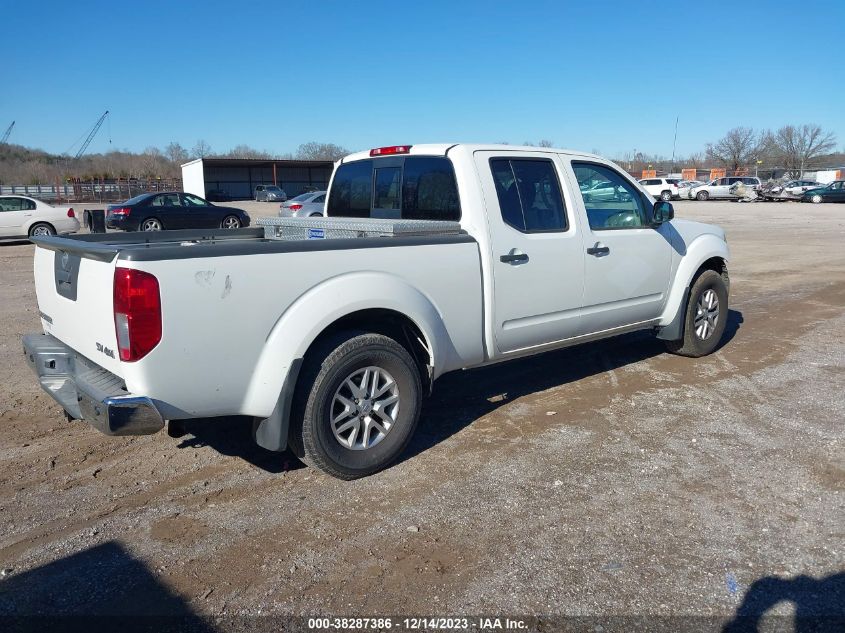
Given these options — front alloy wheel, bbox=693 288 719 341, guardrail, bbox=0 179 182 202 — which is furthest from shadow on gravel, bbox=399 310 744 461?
guardrail, bbox=0 179 182 202

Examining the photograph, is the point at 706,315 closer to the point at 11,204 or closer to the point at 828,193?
the point at 11,204

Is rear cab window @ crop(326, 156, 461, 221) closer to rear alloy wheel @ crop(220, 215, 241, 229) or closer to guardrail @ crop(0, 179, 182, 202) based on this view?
rear alloy wheel @ crop(220, 215, 241, 229)

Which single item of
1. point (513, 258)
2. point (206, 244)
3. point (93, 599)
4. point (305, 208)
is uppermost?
point (305, 208)

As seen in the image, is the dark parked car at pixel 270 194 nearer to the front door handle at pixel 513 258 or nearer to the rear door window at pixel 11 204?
the rear door window at pixel 11 204

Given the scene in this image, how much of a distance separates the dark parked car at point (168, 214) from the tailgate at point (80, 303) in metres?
18.3

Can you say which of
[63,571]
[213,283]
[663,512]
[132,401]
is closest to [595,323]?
[663,512]

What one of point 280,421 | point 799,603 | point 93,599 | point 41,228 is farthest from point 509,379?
point 41,228

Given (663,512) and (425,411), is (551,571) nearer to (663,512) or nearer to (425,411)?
(663,512)

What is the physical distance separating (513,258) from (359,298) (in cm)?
129

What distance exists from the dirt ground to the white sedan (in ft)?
50.5

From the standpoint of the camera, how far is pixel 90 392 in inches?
138

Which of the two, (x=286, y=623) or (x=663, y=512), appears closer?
(x=286, y=623)

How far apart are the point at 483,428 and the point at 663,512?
5.06ft

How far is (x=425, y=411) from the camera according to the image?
211 inches
